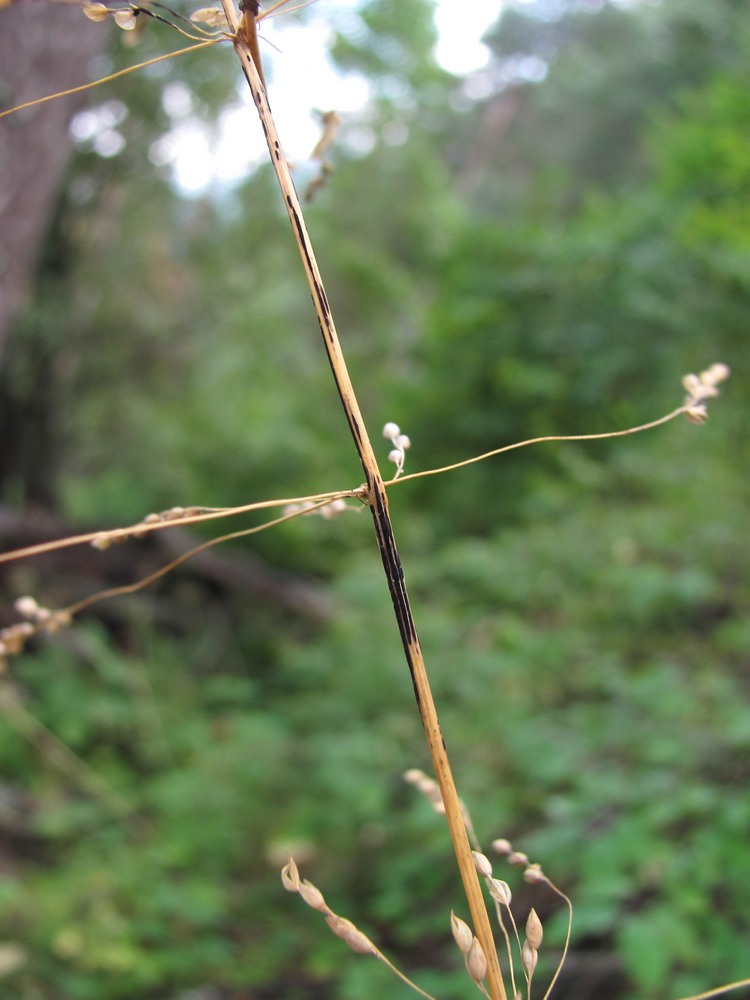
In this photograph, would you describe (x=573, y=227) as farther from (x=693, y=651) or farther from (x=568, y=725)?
(x=568, y=725)

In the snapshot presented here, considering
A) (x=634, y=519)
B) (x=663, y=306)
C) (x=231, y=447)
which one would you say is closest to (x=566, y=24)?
(x=231, y=447)

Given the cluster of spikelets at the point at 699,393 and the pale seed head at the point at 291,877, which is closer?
the pale seed head at the point at 291,877

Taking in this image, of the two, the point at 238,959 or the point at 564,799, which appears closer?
the point at 564,799

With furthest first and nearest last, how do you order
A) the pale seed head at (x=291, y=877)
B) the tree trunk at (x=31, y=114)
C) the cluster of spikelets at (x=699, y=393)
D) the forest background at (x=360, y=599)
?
the tree trunk at (x=31, y=114) → the forest background at (x=360, y=599) → the cluster of spikelets at (x=699, y=393) → the pale seed head at (x=291, y=877)

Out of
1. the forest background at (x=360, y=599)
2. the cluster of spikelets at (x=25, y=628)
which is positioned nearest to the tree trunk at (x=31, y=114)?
the forest background at (x=360, y=599)

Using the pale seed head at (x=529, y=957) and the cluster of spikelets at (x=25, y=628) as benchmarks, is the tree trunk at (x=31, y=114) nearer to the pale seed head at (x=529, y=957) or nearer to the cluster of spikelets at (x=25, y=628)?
the cluster of spikelets at (x=25, y=628)

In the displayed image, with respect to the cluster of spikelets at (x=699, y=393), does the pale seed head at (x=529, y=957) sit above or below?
below

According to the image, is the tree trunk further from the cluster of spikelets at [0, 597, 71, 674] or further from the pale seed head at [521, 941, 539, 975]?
the pale seed head at [521, 941, 539, 975]
